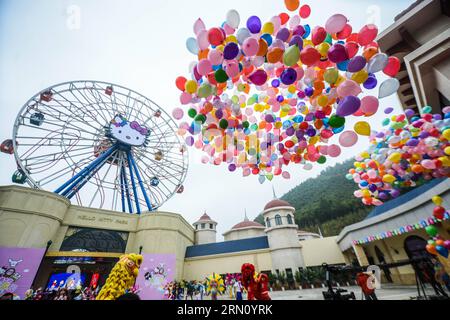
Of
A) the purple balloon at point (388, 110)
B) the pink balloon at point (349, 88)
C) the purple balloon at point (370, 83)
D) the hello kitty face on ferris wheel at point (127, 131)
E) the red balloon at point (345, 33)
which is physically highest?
the hello kitty face on ferris wheel at point (127, 131)

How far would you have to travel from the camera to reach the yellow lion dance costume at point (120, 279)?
3775 mm

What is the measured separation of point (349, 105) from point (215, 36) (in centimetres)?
296

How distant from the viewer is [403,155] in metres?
6.28

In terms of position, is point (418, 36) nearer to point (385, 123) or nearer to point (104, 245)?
point (385, 123)

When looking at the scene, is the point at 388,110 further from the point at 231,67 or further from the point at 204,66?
the point at 204,66

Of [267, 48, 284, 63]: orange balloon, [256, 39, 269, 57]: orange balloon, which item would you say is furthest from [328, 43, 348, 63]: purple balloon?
[256, 39, 269, 57]: orange balloon

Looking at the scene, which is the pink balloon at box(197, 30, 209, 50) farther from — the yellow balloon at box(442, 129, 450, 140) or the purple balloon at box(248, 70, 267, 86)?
the yellow balloon at box(442, 129, 450, 140)

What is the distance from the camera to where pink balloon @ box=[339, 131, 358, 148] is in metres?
4.35

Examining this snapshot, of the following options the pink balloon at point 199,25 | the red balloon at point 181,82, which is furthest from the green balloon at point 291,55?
the red balloon at point 181,82

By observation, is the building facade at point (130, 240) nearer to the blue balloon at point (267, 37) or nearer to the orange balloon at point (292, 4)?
the blue balloon at point (267, 37)

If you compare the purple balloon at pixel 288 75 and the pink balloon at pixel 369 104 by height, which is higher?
the purple balloon at pixel 288 75

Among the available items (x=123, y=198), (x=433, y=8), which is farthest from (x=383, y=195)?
(x=123, y=198)

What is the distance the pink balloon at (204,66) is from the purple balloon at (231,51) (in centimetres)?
36

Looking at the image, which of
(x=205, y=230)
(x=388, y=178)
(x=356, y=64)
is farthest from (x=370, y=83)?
(x=205, y=230)
